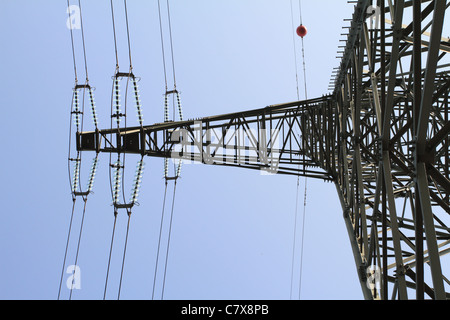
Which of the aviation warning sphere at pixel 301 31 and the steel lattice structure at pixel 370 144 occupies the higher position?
the aviation warning sphere at pixel 301 31

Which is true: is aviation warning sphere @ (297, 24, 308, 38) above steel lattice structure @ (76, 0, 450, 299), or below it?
above

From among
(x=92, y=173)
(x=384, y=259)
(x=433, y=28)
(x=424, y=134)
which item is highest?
(x=92, y=173)

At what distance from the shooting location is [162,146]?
17438 millimetres

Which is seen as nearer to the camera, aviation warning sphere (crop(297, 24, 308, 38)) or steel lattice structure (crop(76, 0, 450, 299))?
steel lattice structure (crop(76, 0, 450, 299))

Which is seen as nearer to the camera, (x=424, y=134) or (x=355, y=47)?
(x=424, y=134)

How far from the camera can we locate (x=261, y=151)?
1794 centimetres

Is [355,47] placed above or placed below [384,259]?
above

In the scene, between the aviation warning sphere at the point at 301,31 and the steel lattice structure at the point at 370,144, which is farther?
the aviation warning sphere at the point at 301,31

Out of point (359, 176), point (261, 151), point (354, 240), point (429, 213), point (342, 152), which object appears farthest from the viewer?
point (261, 151)

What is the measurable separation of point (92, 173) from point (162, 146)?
2672mm
